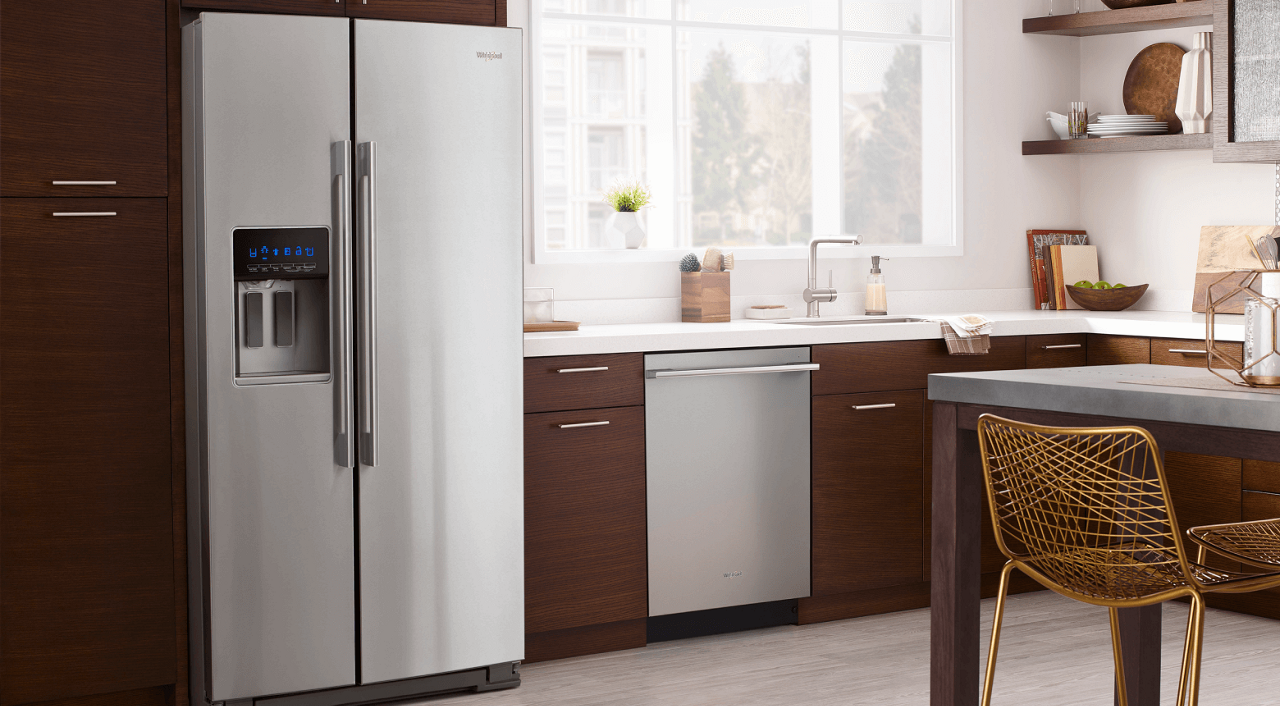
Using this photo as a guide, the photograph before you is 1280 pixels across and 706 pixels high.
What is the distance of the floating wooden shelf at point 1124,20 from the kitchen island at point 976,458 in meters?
2.20

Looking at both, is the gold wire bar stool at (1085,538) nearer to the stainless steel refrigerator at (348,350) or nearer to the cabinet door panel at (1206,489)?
the stainless steel refrigerator at (348,350)

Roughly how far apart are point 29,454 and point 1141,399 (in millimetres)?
2398

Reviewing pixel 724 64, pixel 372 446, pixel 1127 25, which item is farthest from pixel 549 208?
pixel 1127 25

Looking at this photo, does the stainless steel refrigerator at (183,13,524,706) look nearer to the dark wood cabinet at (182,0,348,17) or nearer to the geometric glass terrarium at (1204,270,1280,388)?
the dark wood cabinet at (182,0,348,17)

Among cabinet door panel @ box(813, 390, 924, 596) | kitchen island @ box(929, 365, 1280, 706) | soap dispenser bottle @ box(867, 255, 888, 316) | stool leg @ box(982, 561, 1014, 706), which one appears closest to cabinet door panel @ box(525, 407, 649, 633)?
cabinet door panel @ box(813, 390, 924, 596)

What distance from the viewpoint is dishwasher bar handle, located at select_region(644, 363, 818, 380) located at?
349cm

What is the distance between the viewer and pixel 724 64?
172 inches

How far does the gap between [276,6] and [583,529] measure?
61.4 inches

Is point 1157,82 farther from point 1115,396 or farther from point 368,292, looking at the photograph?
point 368,292

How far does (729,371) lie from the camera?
3578 millimetres

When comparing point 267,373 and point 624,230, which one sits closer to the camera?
point 267,373

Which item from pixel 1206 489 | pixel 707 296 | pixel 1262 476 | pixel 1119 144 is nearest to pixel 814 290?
pixel 707 296

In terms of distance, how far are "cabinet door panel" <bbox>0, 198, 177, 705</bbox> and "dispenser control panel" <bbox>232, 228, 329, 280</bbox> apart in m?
0.23

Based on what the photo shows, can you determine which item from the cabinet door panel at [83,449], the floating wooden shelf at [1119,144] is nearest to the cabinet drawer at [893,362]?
the floating wooden shelf at [1119,144]
